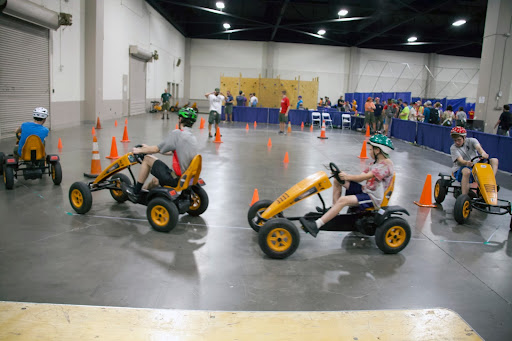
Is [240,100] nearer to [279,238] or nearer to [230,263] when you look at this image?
[279,238]

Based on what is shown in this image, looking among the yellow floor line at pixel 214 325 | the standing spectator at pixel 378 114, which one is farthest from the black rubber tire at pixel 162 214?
the standing spectator at pixel 378 114

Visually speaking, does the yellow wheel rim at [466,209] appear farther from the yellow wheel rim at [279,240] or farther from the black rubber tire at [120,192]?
the black rubber tire at [120,192]

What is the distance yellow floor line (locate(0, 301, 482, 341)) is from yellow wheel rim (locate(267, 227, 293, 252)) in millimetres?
1653

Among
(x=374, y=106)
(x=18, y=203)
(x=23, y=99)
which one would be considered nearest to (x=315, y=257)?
(x=18, y=203)

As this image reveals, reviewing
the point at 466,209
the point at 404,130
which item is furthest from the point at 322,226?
the point at 404,130

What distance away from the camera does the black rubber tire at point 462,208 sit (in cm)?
596

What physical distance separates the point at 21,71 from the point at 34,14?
6.14ft

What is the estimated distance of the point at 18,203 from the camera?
6.02 meters

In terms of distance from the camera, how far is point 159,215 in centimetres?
511

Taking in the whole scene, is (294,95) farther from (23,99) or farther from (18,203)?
(18,203)

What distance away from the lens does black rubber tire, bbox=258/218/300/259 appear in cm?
432

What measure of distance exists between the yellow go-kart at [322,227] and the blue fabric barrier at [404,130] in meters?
13.9

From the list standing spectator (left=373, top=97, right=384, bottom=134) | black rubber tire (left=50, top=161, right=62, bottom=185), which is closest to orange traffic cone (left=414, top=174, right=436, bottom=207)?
black rubber tire (left=50, top=161, right=62, bottom=185)

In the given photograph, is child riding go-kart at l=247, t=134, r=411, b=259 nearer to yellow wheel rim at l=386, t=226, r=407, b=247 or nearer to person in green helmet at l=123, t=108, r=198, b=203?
yellow wheel rim at l=386, t=226, r=407, b=247
